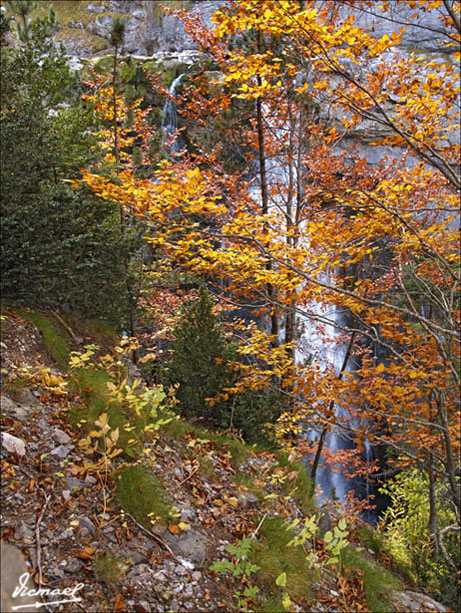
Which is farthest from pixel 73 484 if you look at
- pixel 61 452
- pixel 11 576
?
pixel 11 576

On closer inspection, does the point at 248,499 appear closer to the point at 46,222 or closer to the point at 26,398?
the point at 26,398

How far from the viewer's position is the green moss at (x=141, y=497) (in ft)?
9.30

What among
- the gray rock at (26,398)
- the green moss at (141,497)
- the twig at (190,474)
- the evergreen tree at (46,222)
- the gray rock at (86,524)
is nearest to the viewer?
the gray rock at (86,524)

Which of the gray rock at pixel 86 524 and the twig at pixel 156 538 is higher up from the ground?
the gray rock at pixel 86 524

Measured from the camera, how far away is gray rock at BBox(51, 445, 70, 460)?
2.85 metres

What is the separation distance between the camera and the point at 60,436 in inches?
118

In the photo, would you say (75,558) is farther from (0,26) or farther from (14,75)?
(0,26)

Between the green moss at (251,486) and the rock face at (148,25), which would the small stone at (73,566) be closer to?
the green moss at (251,486)

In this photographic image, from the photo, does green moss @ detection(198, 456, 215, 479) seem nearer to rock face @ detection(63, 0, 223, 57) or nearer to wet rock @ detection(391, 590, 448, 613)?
wet rock @ detection(391, 590, 448, 613)

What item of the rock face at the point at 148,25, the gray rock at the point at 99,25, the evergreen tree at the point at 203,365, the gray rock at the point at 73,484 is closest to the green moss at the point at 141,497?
the gray rock at the point at 73,484

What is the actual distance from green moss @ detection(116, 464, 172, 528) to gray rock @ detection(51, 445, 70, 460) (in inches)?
15.7

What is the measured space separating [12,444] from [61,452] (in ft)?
1.12

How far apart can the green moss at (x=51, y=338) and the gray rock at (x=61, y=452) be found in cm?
150

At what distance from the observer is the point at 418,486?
1116 cm
